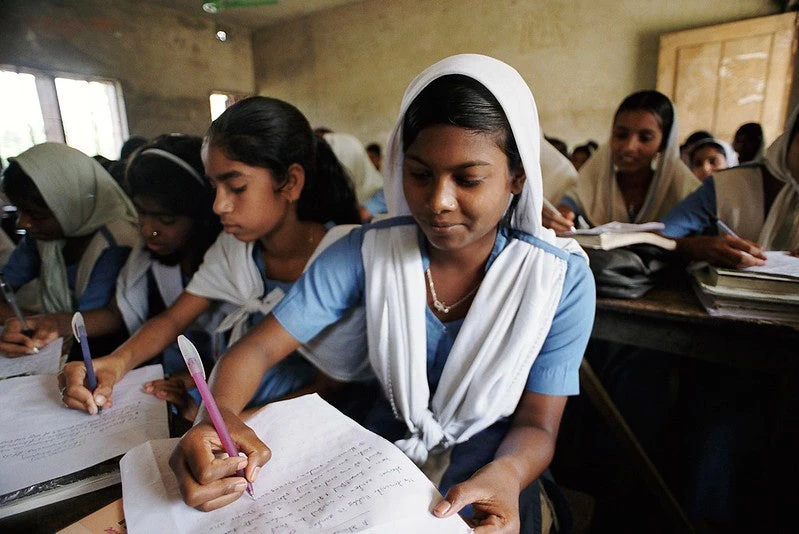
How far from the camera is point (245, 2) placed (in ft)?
3.00

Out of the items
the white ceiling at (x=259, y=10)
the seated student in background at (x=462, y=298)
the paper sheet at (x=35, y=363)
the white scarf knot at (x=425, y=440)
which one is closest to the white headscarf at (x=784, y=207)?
the seated student in background at (x=462, y=298)

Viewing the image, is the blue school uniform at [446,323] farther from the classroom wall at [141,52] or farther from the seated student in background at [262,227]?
the classroom wall at [141,52]

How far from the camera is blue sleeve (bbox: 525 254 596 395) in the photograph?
2.80ft

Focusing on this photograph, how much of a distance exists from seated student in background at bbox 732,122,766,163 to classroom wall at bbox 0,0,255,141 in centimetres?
364

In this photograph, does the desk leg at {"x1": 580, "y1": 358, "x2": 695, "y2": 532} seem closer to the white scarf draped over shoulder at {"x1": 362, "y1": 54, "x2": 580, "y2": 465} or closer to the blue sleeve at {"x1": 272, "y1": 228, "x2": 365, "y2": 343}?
the white scarf draped over shoulder at {"x1": 362, "y1": 54, "x2": 580, "y2": 465}

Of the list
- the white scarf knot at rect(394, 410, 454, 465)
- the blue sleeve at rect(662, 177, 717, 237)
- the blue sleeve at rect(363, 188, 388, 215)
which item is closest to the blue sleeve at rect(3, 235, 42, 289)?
the white scarf knot at rect(394, 410, 454, 465)

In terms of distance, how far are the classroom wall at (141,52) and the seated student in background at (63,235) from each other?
0.16m

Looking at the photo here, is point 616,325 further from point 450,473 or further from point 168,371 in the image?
point 168,371

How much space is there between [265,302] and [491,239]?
0.63 m

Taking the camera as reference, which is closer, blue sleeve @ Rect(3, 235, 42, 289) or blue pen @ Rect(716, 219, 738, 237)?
blue sleeve @ Rect(3, 235, 42, 289)

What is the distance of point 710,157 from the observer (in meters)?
3.06

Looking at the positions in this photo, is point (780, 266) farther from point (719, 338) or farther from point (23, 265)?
point (23, 265)

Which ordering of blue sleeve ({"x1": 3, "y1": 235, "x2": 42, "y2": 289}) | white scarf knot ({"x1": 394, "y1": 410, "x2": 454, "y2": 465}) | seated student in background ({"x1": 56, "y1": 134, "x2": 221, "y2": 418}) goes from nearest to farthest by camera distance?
white scarf knot ({"x1": 394, "y1": 410, "x2": 454, "y2": 465}) < seated student in background ({"x1": 56, "y1": 134, "x2": 221, "y2": 418}) < blue sleeve ({"x1": 3, "y1": 235, "x2": 42, "y2": 289})

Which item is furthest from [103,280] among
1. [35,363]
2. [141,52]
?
[141,52]
